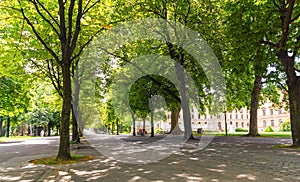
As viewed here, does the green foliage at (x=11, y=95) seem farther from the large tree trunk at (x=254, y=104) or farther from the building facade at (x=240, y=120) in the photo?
the building facade at (x=240, y=120)

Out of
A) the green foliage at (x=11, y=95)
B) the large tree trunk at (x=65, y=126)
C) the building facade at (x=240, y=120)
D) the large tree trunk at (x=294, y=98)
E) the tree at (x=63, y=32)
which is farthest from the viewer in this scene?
the building facade at (x=240, y=120)

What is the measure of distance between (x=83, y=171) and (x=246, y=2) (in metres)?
11.8

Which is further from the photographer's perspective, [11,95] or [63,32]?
[11,95]

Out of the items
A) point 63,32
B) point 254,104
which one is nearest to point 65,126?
point 63,32

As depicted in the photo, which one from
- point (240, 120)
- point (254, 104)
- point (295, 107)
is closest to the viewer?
point (295, 107)

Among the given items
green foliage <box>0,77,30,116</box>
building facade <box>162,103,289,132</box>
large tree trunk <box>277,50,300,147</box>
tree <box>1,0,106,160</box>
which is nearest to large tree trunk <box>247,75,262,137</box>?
large tree trunk <box>277,50,300,147</box>

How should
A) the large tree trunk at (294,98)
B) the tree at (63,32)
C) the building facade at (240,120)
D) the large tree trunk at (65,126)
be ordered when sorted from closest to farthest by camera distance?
the large tree trunk at (65,126)
the tree at (63,32)
the large tree trunk at (294,98)
the building facade at (240,120)

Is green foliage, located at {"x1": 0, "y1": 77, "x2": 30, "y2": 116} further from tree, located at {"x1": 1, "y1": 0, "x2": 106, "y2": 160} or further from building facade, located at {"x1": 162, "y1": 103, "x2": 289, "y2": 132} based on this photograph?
building facade, located at {"x1": 162, "y1": 103, "x2": 289, "y2": 132}

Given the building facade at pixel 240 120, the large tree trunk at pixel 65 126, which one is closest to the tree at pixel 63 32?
the large tree trunk at pixel 65 126

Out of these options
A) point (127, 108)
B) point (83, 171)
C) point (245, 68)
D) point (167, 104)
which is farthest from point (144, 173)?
point (127, 108)

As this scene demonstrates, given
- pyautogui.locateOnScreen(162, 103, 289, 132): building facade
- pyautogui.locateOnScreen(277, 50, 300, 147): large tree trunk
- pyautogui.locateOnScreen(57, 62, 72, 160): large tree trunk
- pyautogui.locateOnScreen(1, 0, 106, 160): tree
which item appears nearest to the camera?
pyautogui.locateOnScreen(57, 62, 72, 160): large tree trunk

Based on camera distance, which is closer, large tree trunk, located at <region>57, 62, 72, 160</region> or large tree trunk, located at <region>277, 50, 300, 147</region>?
large tree trunk, located at <region>57, 62, 72, 160</region>

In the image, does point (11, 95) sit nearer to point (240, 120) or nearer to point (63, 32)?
point (63, 32)

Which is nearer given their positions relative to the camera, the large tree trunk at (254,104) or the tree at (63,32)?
the tree at (63,32)
